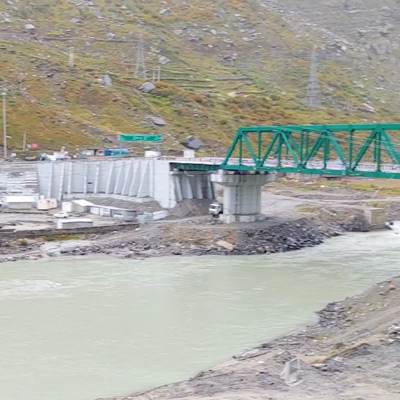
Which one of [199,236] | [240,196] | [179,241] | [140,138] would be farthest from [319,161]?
[140,138]

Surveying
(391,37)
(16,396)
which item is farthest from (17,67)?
(391,37)

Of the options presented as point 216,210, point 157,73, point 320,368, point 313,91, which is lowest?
point 320,368

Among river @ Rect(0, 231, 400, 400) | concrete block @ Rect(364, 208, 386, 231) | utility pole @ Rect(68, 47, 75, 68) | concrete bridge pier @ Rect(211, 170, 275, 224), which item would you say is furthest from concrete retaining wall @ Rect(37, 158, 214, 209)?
utility pole @ Rect(68, 47, 75, 68)

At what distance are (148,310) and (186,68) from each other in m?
80.1

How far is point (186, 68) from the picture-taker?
10856cm

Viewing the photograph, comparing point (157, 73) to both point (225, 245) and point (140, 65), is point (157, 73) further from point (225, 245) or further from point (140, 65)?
point (225, 245)

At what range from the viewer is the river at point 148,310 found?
23953 millimetres

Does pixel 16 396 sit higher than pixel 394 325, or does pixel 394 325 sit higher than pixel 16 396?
pixel 394 325

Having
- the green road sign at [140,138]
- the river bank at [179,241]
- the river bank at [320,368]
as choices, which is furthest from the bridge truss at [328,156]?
the green road sign at [140,138]

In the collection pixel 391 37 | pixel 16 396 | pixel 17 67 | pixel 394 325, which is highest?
pixel 391 37

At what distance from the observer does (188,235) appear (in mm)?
46750

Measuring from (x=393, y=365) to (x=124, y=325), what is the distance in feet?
37.7

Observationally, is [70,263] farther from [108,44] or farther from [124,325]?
[108,44]

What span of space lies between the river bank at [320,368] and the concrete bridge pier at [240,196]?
23.6m
